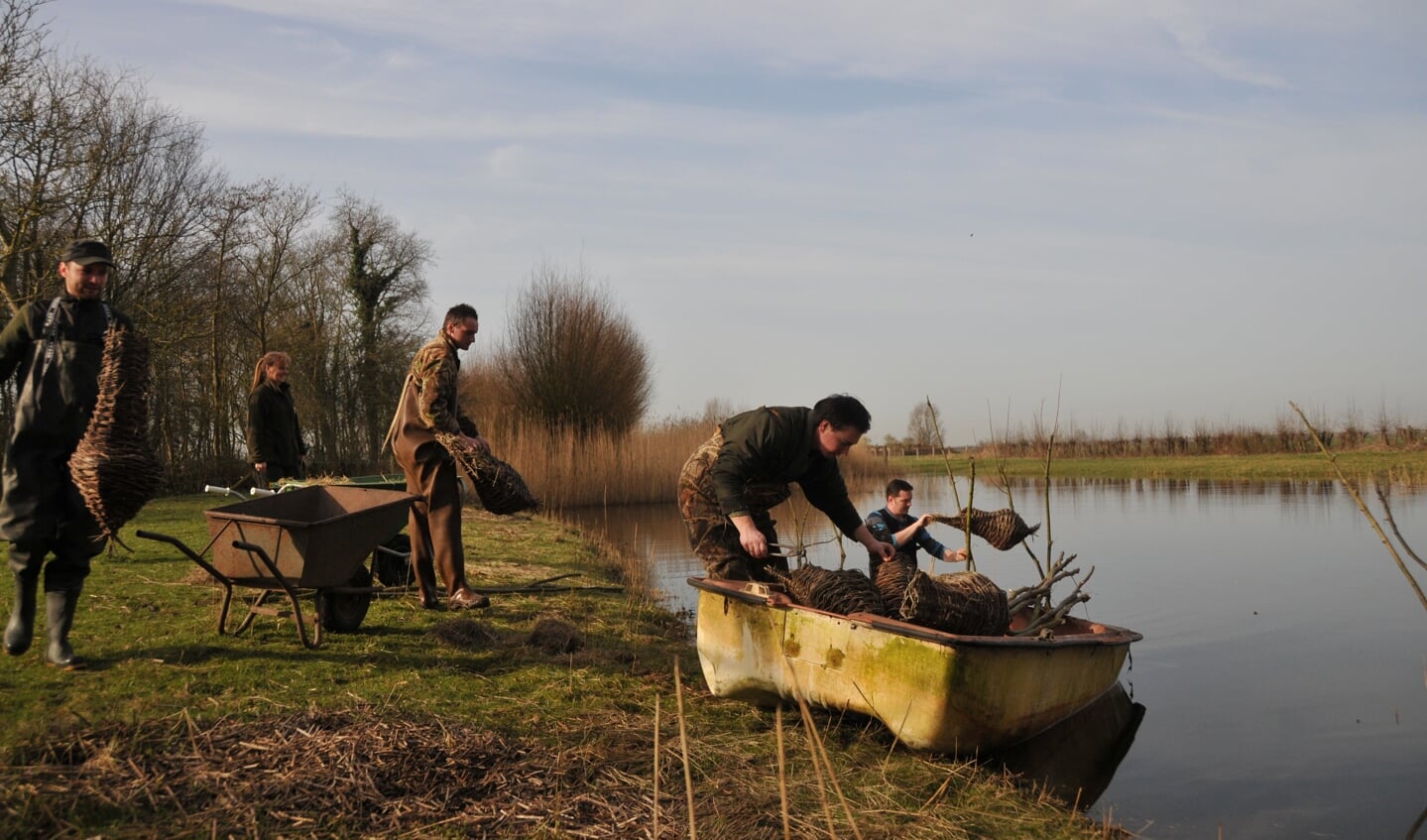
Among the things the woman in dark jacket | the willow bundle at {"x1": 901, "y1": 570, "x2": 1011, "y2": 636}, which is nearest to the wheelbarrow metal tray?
the woman in dark jacket

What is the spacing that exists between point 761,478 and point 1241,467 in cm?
3373

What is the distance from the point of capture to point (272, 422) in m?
8.03

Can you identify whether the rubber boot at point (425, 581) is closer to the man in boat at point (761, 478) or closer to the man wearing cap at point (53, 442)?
the man in boat at point (761, 478)

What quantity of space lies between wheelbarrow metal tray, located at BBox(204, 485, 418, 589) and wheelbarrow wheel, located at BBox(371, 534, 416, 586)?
1782 mm

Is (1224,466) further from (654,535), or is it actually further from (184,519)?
(184,519)

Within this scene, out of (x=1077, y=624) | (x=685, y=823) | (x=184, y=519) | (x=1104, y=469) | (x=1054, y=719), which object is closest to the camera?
(x=685, y=823)

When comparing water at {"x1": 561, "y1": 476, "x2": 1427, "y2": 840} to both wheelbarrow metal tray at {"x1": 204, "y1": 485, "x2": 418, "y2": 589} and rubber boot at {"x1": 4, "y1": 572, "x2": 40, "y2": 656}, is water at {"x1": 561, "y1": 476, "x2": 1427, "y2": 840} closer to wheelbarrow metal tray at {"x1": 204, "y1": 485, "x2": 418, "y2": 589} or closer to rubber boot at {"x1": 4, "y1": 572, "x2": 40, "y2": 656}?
wheelbarrow metal tray at {"x1": 204, "y1": 485, "x2": 418, "y2": 589}

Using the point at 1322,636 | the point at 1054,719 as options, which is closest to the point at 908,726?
the point at 1054,719

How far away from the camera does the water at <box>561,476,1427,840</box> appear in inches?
218

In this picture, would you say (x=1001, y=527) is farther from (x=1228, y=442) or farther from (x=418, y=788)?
(x=1228, y=442)

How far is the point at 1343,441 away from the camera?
3759 cm

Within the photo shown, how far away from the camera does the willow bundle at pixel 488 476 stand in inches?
252

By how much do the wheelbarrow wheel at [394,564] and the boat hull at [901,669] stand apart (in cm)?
279

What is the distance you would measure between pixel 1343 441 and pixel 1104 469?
7909 mm
